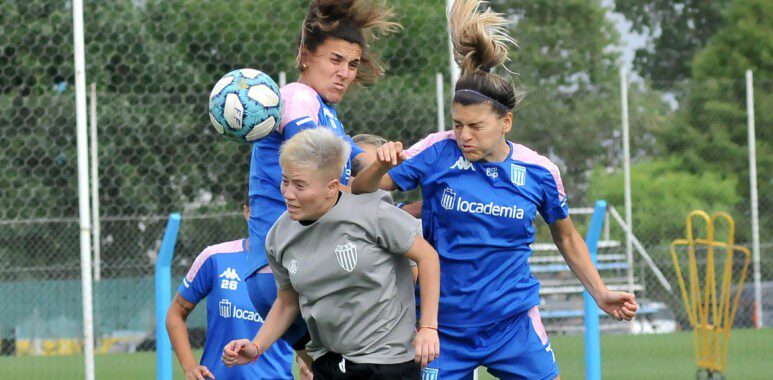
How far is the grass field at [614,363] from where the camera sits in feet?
27.8

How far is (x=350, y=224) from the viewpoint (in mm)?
3359

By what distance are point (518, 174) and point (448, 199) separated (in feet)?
0.83

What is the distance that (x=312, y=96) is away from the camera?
3.72 metres

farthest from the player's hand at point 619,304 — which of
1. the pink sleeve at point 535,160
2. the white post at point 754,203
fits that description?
the white post at point 754,203

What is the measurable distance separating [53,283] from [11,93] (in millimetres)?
1609

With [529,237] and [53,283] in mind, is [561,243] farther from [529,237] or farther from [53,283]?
[53,283]

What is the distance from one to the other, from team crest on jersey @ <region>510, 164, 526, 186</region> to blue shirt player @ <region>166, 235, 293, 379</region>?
1.25 m

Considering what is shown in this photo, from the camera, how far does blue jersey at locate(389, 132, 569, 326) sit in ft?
12.0

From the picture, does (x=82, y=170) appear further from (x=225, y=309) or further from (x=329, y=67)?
(x=329, y=67)

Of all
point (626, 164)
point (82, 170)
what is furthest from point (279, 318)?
point (626, 164)

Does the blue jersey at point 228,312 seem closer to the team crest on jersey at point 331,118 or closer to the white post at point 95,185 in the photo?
the team crest on jersey at point 331,118

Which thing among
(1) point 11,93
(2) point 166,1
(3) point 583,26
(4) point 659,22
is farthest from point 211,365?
(4) point 659,22

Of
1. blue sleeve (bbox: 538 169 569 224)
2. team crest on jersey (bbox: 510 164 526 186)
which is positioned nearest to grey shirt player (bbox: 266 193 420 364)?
team crest on jersey (bbox: 510 164 526 186)

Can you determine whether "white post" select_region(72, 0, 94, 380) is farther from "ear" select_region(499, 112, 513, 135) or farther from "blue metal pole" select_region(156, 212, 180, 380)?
"ear" select_region(499, 112, 513, 135)
